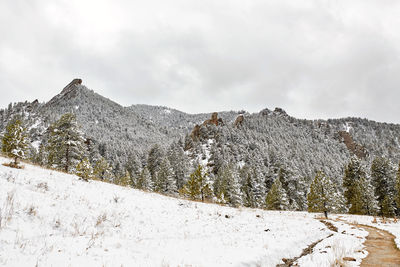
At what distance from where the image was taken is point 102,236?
9.20 m

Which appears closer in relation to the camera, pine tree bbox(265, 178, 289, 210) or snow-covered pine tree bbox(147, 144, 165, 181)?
pine tree bbox(265, 178, 289, 210)

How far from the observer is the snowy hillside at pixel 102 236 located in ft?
21.7

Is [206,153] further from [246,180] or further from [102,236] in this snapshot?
[102,236]

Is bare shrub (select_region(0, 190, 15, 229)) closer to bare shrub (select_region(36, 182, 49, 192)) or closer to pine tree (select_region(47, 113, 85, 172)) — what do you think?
bare shrub (select_region(36, 182, 49, 192))

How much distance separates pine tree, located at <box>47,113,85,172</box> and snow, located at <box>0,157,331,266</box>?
66.3ft

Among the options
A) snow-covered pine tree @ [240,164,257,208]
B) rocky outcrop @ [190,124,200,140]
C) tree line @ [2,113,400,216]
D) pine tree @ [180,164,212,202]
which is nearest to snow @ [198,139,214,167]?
rocky outcrop @ [190,124,200,140]

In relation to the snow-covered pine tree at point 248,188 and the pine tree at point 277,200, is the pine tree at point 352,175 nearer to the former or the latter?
the pine tree at point 277,200

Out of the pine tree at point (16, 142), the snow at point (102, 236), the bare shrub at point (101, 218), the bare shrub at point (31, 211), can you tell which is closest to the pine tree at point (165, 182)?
the snow at point (102, 236)

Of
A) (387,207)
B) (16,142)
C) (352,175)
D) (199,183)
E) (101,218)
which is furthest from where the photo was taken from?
(352,175)

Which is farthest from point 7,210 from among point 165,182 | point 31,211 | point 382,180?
point 382,180

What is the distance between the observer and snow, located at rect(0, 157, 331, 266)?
662 cm

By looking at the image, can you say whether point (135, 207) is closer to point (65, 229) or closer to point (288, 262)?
point (65, 229)

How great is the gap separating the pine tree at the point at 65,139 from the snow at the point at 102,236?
20.2 metres

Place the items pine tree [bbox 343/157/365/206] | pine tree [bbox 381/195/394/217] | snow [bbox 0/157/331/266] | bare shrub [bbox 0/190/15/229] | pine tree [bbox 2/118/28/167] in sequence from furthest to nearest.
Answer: pine tree [bbox 343/157/365/206] → pine tree [bbox 381/195/394/217] → pine tree [bbox 2/118/28/167] → bare shrub [bbox 0/190/15/229] → snow [bbox 0/157/331/266]
